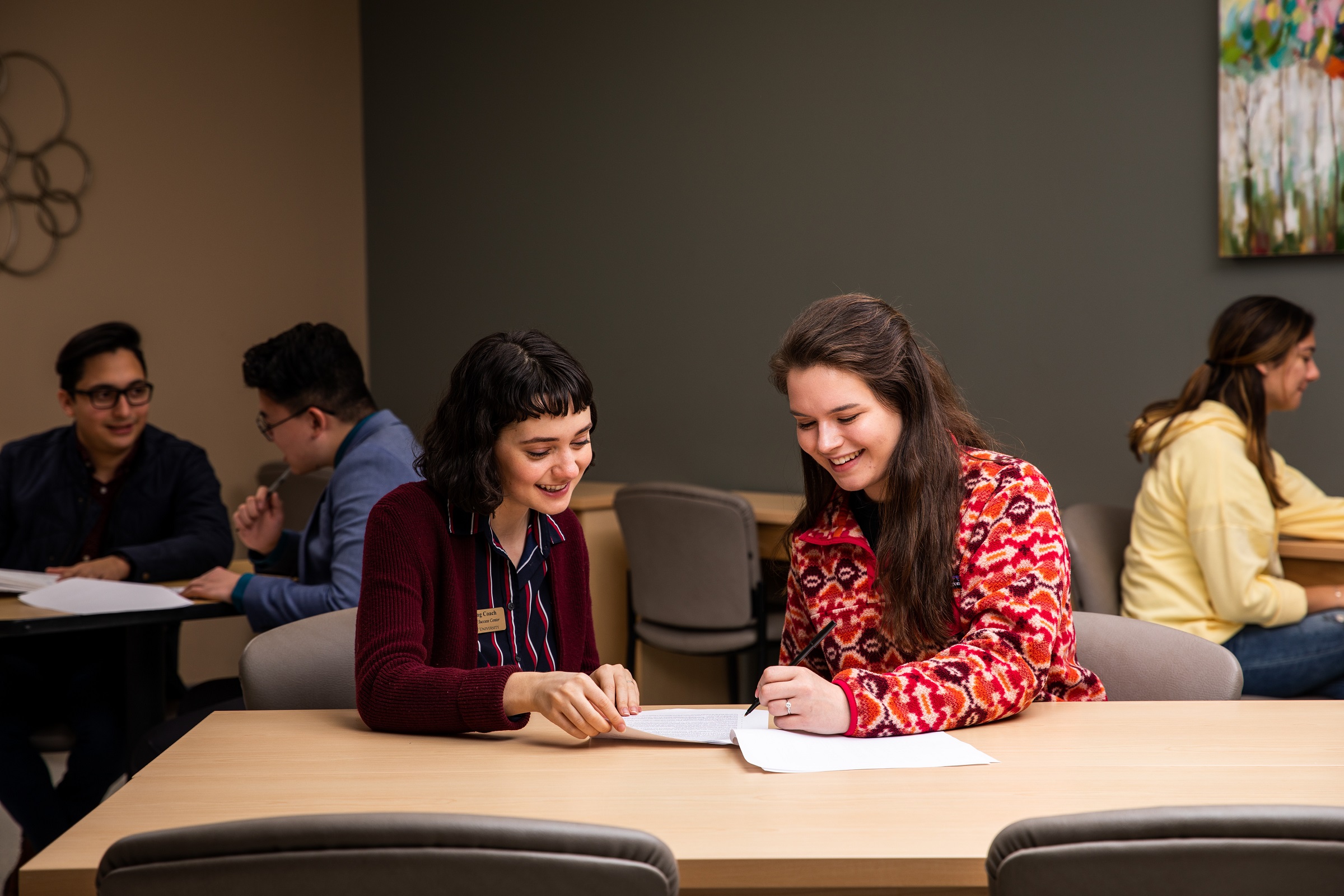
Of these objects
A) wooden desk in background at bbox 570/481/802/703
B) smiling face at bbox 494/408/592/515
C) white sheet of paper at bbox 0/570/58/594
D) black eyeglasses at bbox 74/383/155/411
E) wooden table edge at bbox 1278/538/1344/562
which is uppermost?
black eyeglasses at bbox 74/383/155/411

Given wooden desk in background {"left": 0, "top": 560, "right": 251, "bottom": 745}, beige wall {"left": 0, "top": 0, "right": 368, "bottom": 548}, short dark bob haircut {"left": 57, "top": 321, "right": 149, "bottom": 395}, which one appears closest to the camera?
wooden desk in background {"left": 0, "top": 560, "right": 251, "bottom": 745}

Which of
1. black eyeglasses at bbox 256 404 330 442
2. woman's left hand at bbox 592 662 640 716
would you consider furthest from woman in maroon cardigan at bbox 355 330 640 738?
black eyeglasses at bbox 256 404 330 442

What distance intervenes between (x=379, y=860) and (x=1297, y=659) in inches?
91.1

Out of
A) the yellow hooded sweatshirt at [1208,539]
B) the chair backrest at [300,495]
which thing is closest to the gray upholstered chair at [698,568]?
the yellow hooded sweatshirt at [1208,539]

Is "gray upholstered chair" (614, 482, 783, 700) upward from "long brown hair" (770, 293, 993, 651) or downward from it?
downward

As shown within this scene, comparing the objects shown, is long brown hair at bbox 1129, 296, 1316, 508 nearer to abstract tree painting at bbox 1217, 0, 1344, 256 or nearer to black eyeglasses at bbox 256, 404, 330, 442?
abstract tree painting at bbox 1217, 0, 1344, 256

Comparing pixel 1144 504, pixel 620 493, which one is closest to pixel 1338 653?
pixel 1144 504

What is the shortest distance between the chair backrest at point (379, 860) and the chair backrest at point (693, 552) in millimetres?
2472

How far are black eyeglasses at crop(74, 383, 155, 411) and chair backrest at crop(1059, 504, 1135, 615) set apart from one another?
7.41 ft

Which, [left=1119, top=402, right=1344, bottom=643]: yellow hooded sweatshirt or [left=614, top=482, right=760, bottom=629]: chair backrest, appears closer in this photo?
[left=1119, top=402, right=1344, bottom=643]: yellow hooded sweatshirt

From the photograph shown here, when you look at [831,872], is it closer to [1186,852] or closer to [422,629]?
→ [1186,852]

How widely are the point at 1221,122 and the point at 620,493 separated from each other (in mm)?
1998

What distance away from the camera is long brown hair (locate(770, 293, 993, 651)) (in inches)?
59.3

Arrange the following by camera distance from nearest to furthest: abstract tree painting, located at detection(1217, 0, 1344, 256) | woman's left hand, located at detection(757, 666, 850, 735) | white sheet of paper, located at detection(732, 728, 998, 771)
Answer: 1. white sheet of paper, located at detection(732, 728, 998, 771)
2. woman's left hand, located at detection(757, 666, 850, 735)
3. abstract tree painting, located at detection(1217, 0, 1344, 256)
